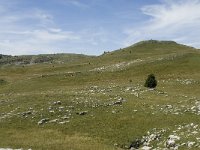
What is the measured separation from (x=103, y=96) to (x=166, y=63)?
37.1m

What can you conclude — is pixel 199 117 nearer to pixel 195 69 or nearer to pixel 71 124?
pixel 71 124

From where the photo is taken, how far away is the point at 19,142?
3559cm

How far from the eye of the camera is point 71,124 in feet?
129

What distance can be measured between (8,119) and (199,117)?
19.7m

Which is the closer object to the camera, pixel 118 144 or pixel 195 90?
pixel 118 144

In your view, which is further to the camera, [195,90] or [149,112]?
[195,90]

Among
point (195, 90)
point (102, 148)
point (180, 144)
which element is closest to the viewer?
point (180, 144)

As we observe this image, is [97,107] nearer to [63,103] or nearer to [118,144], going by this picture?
[63,103]

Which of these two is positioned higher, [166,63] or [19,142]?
[166,63]

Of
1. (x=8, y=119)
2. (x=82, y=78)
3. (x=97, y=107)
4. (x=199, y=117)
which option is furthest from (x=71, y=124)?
(x=82, y=78)

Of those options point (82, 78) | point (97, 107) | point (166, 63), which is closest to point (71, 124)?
point (97, 107)

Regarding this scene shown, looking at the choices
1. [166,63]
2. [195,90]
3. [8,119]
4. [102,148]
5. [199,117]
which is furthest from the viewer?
[166,63]

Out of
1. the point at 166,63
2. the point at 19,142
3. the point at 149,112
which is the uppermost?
the point at 166,63

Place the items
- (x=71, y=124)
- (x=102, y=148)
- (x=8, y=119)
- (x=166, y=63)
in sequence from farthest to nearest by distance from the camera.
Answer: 1. (x=166, y=63)
2. (x=8, y=119)
3. (x=71, y=124)
4. (x=102, y=148)
